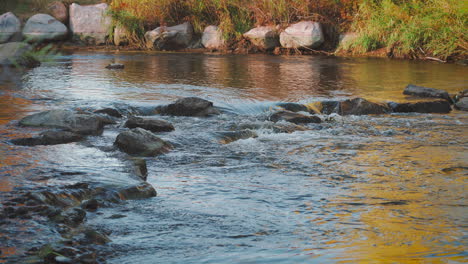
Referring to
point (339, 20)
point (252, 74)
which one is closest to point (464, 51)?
point (339, 20)

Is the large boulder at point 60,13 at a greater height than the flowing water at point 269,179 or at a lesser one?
greater

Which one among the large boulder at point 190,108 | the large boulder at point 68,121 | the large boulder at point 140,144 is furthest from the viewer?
the large boulder at point 190,108

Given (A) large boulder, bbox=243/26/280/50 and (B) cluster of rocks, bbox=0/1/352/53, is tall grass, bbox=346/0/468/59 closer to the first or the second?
(B) cluster of rocks, bbox=0/1/352/53

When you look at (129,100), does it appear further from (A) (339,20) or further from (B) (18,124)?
(A) (339,20)

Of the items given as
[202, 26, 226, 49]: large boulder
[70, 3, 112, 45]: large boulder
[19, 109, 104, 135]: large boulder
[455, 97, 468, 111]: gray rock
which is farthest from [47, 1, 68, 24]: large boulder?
[455, 97, 468, 111]: gray rock

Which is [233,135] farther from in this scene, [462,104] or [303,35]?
[303,35]

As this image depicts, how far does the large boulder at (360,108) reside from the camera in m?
7.19

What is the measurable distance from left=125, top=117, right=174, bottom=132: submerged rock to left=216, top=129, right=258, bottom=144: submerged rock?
0.60 meters

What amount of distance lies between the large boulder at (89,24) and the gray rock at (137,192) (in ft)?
46.1

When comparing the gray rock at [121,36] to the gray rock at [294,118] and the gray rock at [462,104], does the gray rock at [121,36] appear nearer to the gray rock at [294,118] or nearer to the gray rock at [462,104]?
the gray rock at [294,118]

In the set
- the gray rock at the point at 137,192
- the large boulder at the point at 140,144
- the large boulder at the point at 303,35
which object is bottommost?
the gray rock at the point at 137,192

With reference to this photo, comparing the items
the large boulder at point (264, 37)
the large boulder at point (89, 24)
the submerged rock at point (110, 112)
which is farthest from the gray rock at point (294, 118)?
the large boulder at point (89, 24)

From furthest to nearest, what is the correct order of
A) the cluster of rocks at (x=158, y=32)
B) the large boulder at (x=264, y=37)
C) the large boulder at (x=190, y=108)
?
1. the large boulder at (x=264, y=37)
2. the cluster of rocks at (x=158, y=32)
3. the large boulder at (x=190, y=108)

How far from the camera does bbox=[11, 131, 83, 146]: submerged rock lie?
4.95m
